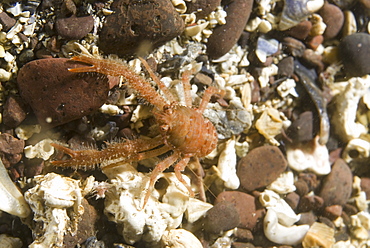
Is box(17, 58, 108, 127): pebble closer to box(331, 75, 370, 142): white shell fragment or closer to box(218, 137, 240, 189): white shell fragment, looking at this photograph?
box(218, 137, 240, 189): white shell fragment

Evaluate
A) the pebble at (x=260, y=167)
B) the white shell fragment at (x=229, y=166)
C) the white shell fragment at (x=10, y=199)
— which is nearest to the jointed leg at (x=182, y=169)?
the white shell fragment at (x=229, y=166)

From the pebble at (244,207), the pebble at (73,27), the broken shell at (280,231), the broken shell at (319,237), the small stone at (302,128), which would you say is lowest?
the broken shell at (319,237)

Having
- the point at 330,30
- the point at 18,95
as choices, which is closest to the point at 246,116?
the point at 330,30

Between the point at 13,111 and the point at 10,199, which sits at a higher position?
the point at 13,111

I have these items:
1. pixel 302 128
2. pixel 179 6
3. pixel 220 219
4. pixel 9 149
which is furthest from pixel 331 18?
pixel 9 149

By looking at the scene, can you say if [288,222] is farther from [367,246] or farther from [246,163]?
[367,246]

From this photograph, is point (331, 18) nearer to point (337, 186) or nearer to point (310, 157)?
point (310, 157)

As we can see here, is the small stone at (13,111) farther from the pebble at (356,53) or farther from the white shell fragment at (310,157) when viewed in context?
the pebble at (356,53)
